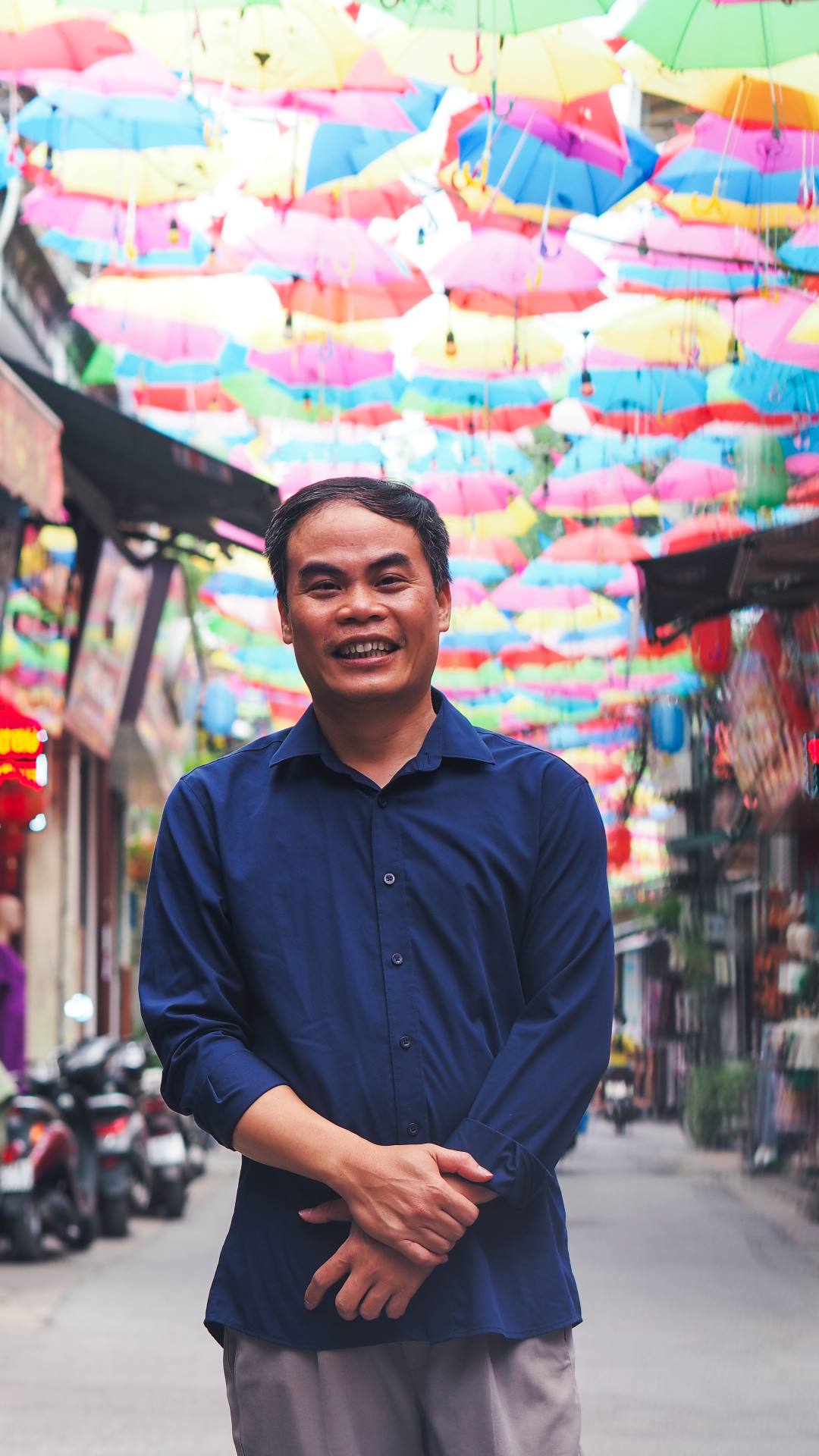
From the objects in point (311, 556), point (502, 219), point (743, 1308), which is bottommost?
point (743, 1308)

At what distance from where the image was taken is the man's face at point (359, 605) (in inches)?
87.0

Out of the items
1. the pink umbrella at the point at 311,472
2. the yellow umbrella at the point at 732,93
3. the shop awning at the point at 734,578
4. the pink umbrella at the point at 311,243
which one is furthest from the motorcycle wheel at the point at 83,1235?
the yellow umbrella at the point at 732,93

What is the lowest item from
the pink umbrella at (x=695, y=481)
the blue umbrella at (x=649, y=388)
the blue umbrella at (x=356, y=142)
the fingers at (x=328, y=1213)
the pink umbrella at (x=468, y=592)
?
→ the fingers at (x=328, y=1213)

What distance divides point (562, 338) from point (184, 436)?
3.01m

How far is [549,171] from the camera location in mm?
7668

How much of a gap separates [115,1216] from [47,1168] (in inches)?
51.7

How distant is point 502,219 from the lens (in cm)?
855

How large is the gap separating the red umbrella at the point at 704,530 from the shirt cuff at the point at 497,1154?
9450 mm

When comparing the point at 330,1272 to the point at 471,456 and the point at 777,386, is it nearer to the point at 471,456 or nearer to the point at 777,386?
the point at 777,386

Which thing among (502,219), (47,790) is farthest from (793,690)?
(47,790)

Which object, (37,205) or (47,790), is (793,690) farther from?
(47,790)

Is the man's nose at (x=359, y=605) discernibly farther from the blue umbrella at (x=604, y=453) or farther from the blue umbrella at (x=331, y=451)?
the blue umbrella at (x=604, y=453)

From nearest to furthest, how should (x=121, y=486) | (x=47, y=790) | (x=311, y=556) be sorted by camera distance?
(x=311, y=556)
(x=121, y=486)
(x=47, y=790)

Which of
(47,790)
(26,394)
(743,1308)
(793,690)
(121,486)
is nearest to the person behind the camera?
(743,1308)
